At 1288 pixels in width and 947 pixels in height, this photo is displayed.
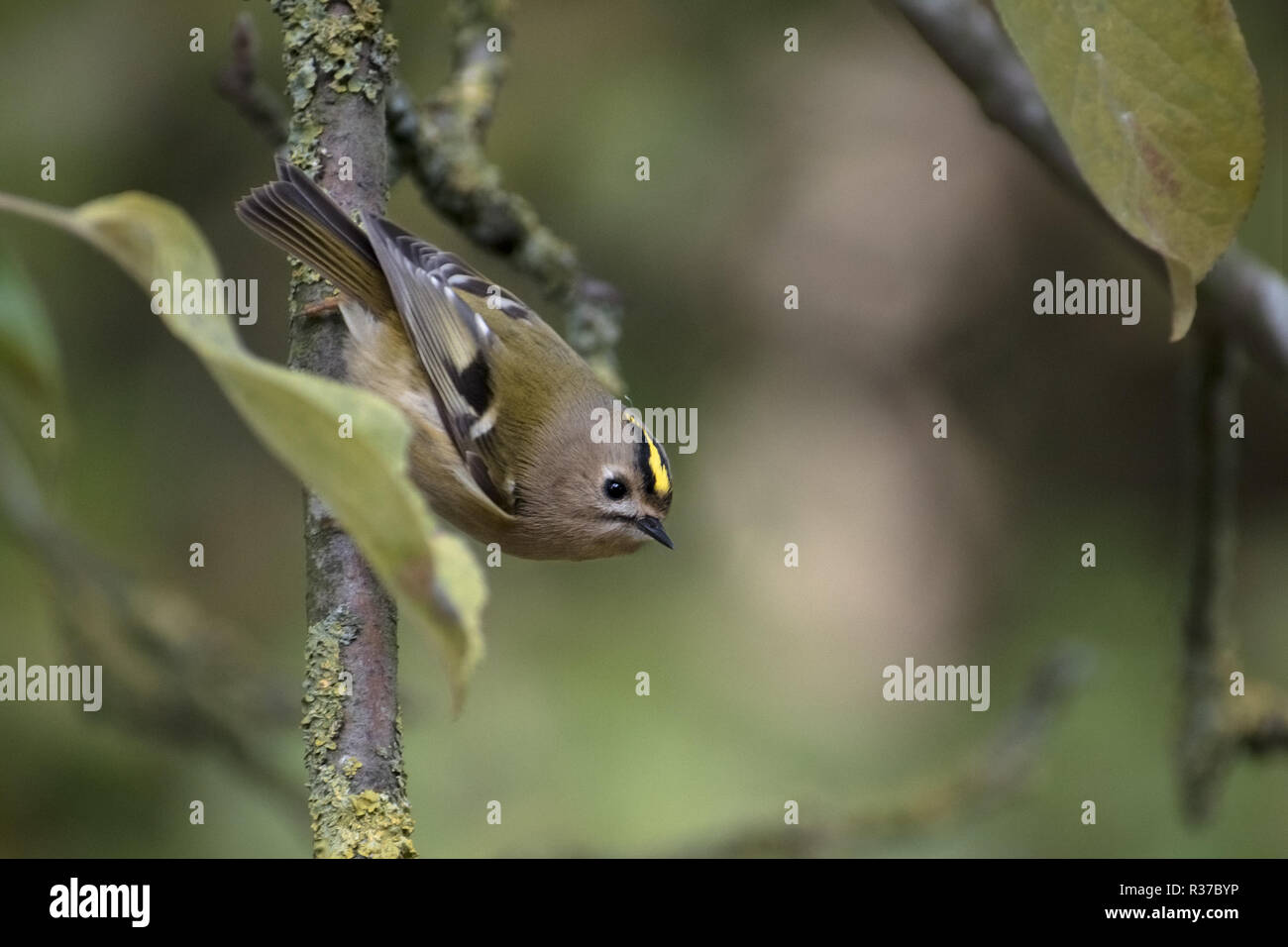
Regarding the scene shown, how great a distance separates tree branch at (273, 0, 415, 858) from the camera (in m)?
1.49

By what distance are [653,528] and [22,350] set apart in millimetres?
1464

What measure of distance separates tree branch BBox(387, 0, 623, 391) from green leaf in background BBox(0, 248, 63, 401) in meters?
0.85

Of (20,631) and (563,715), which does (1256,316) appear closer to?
(563,715)

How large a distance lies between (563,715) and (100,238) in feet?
9.99

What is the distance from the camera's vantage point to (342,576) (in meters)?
1.73

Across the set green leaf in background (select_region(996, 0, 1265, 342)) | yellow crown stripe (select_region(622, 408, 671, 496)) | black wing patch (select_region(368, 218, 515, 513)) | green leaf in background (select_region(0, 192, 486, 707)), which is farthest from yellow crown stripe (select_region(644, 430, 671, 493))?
green leaf in background (select_region(0, 192, 486, 707))

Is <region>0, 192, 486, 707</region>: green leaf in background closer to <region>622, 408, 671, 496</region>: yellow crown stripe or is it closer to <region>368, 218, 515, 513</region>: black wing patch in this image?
<region>368, 218, 515, 513</region>: black wing patch

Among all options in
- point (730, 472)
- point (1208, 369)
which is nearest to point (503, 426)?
point (1208, 369)

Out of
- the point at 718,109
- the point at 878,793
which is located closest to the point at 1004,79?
the point at 718,109

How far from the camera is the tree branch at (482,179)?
2498 mm

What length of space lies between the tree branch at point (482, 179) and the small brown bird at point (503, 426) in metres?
0.17

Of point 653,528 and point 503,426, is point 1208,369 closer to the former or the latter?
point 653,528

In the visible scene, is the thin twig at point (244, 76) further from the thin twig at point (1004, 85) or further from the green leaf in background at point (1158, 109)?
the green leaf in background at point (1158, 109)

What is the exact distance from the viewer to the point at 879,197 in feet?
17.1
